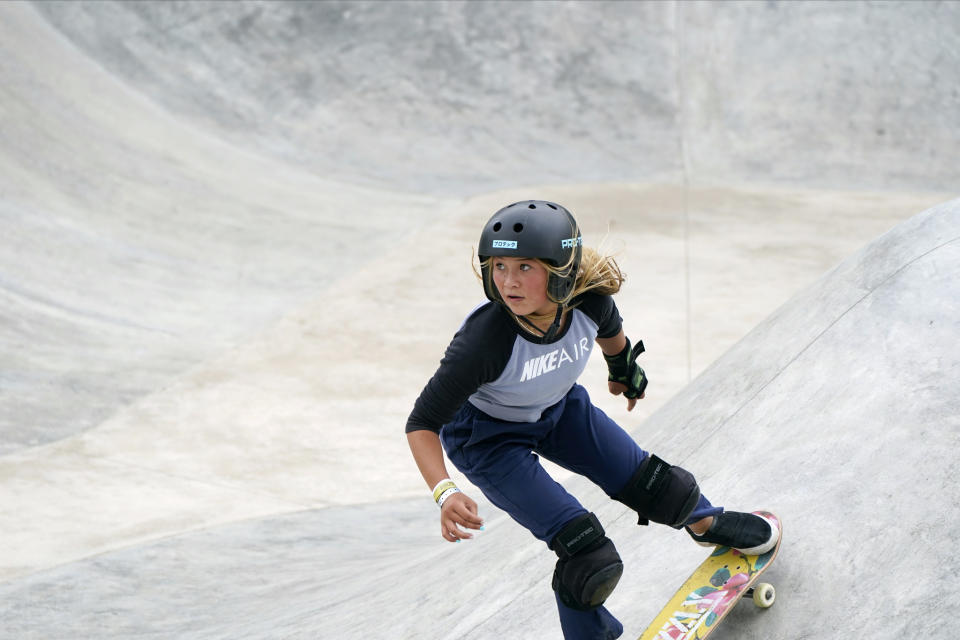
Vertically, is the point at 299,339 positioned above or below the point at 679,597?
above

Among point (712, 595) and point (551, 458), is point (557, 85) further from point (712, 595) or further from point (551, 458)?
point (712, 595)

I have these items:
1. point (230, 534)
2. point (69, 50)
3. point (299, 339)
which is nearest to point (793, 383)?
point (230, 534)

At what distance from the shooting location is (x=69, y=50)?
42.5ft

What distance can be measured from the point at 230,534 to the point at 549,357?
359 centimetres

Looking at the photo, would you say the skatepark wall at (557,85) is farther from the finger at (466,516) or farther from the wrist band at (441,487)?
the finger at (466,516)

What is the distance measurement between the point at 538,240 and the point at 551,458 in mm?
681

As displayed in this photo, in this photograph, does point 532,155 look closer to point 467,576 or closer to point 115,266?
point 115,266

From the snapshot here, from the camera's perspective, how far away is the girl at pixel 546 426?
2.81 meters

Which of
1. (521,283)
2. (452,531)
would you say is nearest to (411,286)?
(521,283)

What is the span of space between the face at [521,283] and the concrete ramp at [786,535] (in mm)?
1054

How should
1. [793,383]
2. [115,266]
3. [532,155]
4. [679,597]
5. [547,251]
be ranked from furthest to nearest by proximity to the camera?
[532,155] → [115,266] → [793,383] → [679,597] → [547,251]

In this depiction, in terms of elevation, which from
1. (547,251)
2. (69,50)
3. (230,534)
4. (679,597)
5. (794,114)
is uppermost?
(69,50)

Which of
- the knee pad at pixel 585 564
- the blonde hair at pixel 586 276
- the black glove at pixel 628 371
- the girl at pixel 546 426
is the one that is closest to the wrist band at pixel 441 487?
the girl at pixel 546 426

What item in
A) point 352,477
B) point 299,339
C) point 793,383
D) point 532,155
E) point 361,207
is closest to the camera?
point 793,383
